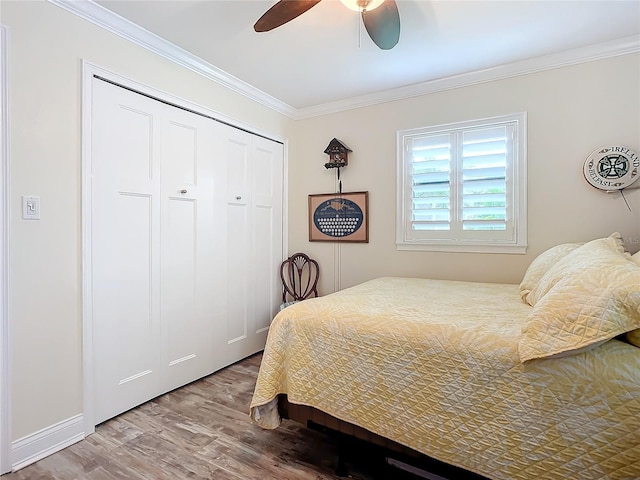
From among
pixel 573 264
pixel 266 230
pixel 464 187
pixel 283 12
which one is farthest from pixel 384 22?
pixel 266 230

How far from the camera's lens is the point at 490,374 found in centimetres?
127

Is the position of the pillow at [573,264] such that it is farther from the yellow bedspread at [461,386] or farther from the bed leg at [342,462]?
the bed leg at [342,462]

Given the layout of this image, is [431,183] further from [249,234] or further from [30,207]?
[30,207]

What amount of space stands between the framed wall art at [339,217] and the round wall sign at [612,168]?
176 cm

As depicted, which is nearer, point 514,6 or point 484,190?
point 514,6

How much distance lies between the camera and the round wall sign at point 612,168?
7.74 feet

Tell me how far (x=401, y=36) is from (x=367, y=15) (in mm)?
649

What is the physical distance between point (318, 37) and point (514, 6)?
120 centimetres

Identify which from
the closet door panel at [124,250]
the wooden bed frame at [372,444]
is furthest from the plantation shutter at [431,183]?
the closet door panel at [124,250]

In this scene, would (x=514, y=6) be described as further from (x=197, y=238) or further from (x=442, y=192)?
(x=197, y=238)

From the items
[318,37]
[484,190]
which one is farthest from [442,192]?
[318,37]

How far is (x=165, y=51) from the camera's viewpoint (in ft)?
7.93

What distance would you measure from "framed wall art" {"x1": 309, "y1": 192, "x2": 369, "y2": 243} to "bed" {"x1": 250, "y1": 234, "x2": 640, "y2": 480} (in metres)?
1.63

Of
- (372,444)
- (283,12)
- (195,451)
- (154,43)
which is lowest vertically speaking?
(195,451)
